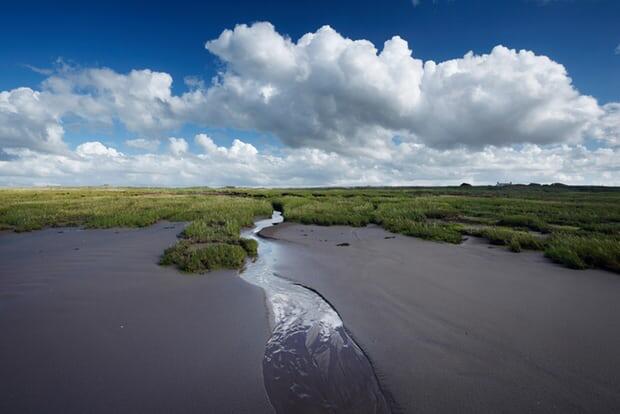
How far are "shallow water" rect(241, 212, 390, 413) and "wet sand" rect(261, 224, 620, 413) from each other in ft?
1.09

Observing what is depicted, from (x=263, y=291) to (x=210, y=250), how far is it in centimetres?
441

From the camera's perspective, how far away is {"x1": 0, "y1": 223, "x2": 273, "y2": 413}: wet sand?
15.3ft

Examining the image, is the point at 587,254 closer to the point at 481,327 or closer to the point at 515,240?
the point at 515,240

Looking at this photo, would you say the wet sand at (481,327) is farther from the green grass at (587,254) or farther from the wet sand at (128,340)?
the wet sand at (128,340)

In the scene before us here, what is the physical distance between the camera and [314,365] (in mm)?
5805

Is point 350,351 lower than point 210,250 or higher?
lower

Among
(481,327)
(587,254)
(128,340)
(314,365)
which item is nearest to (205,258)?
(128,340)

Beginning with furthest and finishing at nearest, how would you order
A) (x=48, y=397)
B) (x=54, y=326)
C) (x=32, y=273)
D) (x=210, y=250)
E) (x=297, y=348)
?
(x=210, y=250)
(x=32, y=273)
(x=54, y=326)
(x=297, y=348)
(x=48, y=397)

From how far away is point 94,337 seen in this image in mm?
6496

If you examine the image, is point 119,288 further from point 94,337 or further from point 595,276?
point 595,276

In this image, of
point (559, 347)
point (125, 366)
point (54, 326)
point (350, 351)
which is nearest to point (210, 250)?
point (54, 326)

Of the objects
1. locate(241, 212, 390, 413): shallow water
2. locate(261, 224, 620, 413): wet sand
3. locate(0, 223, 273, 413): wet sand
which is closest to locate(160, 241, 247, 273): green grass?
locate(0, 223, 273, 413): wet sand

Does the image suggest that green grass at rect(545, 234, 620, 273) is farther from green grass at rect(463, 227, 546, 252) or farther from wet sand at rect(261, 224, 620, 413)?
green grass at rect(463, 227, 546, 252)

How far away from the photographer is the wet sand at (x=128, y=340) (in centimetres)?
467
